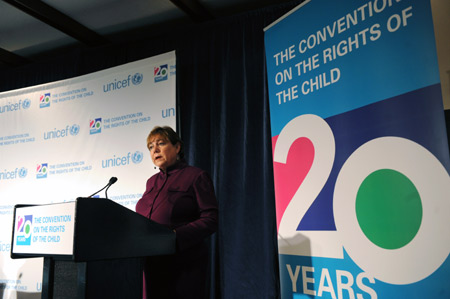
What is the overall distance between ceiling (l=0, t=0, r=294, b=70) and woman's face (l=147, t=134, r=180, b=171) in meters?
1.77

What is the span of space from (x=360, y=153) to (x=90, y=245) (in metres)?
1.21

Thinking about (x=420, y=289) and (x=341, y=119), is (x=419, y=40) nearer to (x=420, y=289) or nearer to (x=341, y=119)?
(x=341, y=119)

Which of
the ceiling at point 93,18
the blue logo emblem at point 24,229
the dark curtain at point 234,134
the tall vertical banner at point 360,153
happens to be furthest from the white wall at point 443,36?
the blue logo emblem at point 24,229

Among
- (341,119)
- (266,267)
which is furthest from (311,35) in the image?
(266,267)

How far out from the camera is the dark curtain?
9.79 ft

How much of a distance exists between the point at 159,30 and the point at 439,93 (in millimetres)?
2932

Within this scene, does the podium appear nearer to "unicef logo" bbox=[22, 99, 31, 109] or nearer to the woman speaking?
the woman speaking

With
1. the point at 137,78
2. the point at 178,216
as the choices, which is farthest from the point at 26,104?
the point at 178,216

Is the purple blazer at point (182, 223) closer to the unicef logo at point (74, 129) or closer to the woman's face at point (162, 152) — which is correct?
the woman's face at point (162, 152)

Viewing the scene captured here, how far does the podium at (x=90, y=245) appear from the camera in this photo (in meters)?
1.24

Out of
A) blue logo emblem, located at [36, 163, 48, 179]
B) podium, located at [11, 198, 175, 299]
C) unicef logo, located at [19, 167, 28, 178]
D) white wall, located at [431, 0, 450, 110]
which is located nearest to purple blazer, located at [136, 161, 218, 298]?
→ podium, located at [11, 198, 175, 299]

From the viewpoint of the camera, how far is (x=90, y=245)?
4.02 feet

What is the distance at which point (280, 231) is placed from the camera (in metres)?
2.18

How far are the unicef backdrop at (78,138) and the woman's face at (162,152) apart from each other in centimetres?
117
